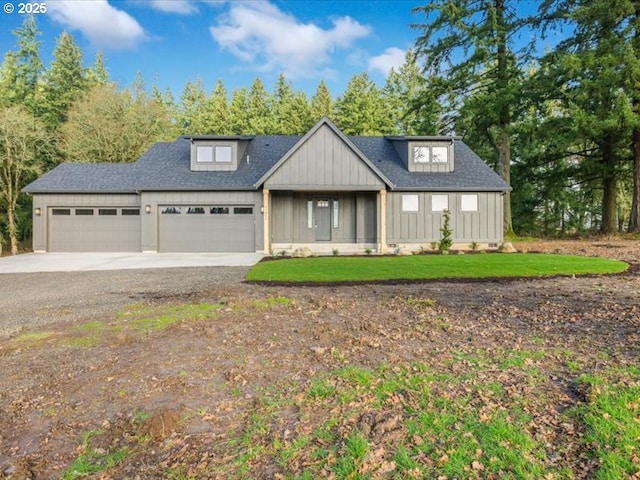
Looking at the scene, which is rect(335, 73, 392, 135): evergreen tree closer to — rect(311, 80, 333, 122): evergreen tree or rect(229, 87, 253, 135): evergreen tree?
rect(311, 80, 333, 122): evergreen tree

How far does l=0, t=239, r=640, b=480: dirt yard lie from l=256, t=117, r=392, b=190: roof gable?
838 centimetres

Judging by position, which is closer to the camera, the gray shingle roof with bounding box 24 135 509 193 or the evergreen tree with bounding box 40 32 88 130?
the gray shingle roof with bounding box 24 135 509 193

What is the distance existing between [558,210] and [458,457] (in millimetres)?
28253

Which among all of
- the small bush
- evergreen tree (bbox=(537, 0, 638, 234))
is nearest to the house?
the small bush

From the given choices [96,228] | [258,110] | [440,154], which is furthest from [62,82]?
[440,154]

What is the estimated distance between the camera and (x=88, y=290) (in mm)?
8195

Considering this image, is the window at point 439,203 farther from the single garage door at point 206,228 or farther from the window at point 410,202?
the single garage door at point 206,228

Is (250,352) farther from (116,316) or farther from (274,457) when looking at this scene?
(116,316)

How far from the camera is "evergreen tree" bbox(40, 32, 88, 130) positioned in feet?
92.5

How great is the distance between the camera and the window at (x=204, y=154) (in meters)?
17.2

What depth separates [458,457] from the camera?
94.9 inches

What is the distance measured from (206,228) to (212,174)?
2.39m

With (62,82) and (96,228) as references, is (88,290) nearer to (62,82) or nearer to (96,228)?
(96,228)

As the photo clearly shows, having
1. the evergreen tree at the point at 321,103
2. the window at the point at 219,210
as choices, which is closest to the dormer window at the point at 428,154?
the window at the point at 219,210
